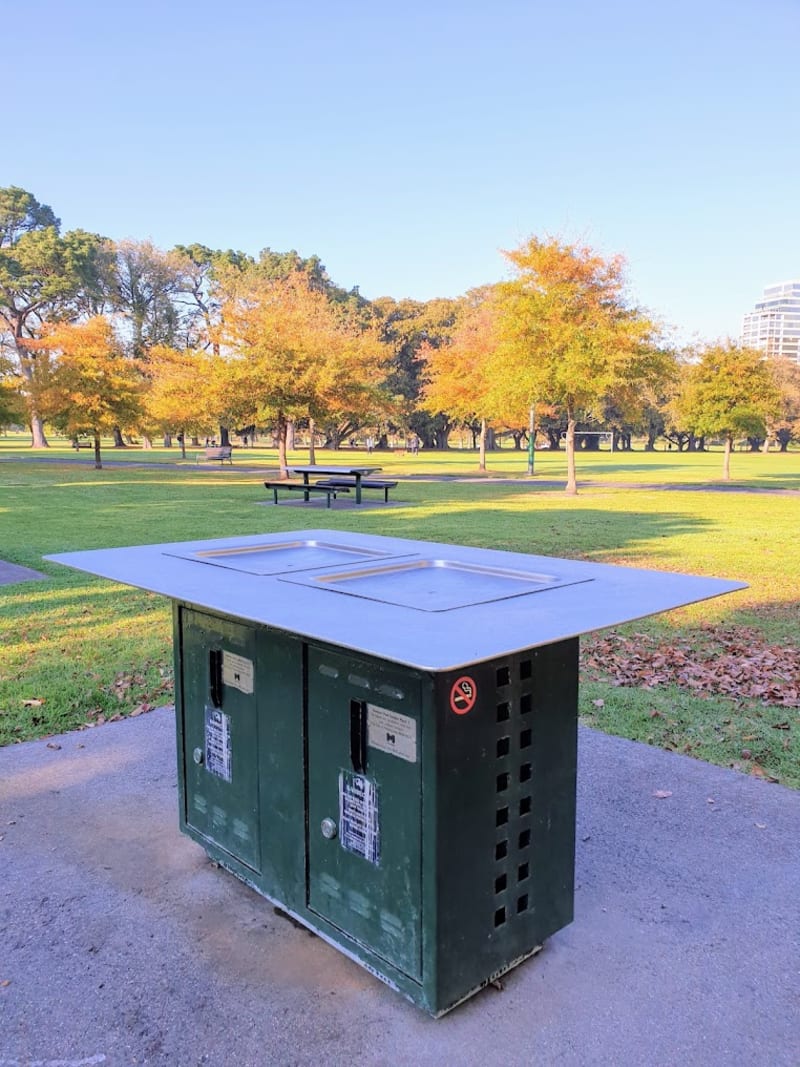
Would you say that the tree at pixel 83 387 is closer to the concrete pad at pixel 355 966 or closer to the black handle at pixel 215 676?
the concrete pad at pixel 355 966

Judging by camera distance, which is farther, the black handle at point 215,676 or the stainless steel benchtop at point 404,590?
the black handle at point 215,676

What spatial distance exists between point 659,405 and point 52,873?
2927 inches

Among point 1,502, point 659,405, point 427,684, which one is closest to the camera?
point 427,684

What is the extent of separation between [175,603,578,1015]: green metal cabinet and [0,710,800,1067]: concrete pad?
0.11 meters

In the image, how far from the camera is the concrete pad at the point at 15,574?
27.3 ft

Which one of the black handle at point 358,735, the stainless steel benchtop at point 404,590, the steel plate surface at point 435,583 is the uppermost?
the stainless steel benchtop at point 404,590

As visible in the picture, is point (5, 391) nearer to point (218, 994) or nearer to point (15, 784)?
point (15, 784)

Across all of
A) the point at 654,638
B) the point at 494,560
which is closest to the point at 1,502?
the point at 654,638

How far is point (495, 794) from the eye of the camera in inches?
82.9

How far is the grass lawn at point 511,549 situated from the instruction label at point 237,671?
7.23 feet

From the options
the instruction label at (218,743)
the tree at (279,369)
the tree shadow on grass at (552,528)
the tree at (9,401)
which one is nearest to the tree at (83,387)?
the tree at (9,401)

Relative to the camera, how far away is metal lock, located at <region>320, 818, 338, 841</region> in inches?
87.8

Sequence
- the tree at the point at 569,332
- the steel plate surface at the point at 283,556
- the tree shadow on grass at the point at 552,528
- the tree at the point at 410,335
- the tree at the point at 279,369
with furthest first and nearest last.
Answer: the tree at the point at 410,335, the tree at the point at 279,369, the tree at the point at 569,332, the tree shadow on grass at the point at 552,528, the steel plate surface at the point at 283,556

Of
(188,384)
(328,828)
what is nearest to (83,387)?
(188,384)
